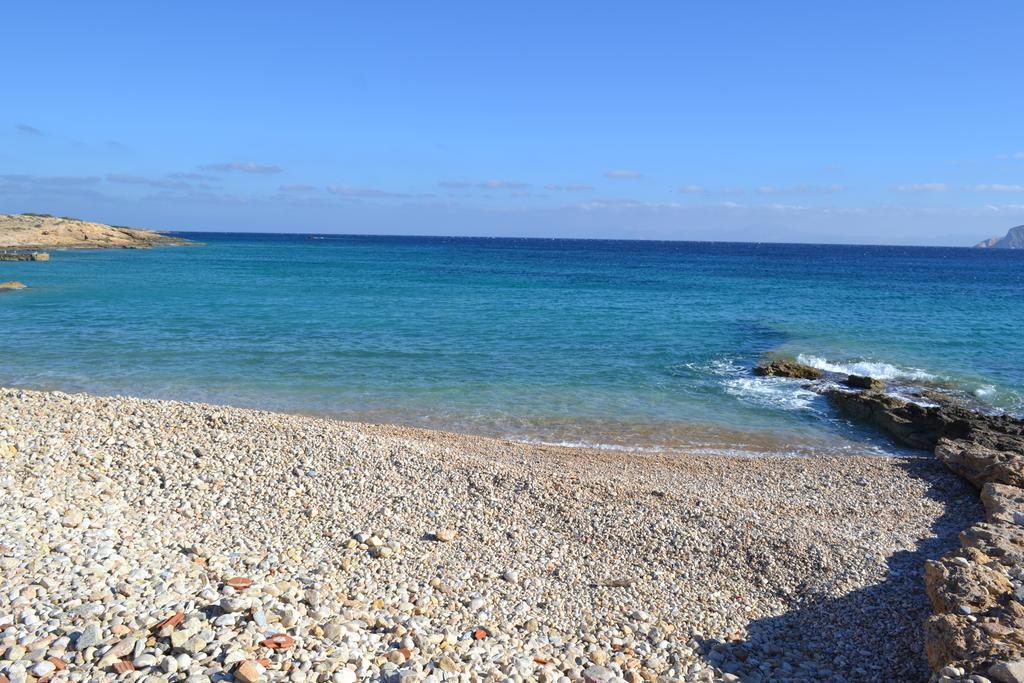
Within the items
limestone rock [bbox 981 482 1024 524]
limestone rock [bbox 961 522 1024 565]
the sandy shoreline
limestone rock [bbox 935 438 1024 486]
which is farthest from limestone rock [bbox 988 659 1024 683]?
limestone rock [bbox 935 438 1024 486]

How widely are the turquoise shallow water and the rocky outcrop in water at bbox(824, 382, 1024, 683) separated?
323 centimetres

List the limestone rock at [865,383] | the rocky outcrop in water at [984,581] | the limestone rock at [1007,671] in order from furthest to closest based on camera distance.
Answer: the limestone rock at [865,383] < the rocky outcrop in water at [984,581] < the limestone rock at [1007,671]

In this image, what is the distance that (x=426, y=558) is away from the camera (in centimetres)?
816

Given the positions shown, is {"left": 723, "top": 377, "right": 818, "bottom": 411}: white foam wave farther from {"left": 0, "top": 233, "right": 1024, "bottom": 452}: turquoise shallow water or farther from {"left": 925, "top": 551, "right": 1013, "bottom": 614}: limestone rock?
{"left": 925, "top": 551, "right": 1013, "bottom": 614}: limestone rock

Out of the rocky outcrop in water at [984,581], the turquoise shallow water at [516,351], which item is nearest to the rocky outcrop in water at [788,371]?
the turquoise shallow water at [516,351]

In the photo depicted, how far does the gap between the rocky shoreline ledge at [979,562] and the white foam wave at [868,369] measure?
5.62 meters

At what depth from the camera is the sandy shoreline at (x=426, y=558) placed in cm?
614

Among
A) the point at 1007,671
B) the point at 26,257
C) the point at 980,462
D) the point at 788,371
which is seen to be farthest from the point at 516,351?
the point at 26,257

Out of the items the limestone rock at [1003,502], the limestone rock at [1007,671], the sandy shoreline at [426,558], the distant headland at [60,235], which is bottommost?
the sandy shoreline at [426,558]

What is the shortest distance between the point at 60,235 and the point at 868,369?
9354 centimetres

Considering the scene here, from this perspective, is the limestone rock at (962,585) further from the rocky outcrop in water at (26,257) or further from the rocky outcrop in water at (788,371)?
the rocky outcrop in water at (26,257)

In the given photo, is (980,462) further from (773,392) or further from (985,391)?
(985,391)

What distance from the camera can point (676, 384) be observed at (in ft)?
66.9

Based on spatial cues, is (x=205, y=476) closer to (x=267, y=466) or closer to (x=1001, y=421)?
(x=267, y=466)
